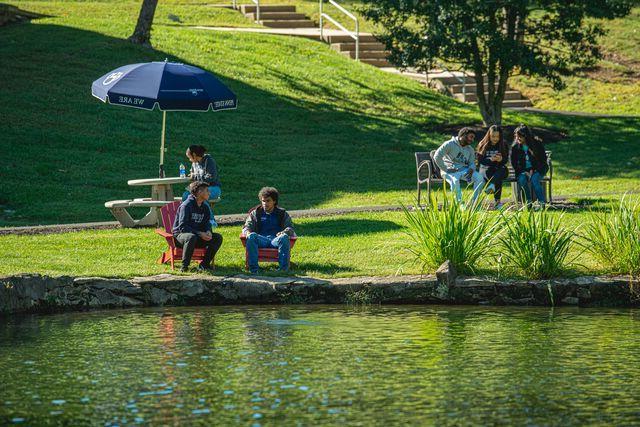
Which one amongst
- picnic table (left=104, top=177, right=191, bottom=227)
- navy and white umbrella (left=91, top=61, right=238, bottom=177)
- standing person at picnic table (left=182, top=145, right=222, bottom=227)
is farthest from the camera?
picnic table (left=104, top=177, right=191, bottom=227)

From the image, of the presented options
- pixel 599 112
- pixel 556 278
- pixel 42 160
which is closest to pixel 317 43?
pixel 599 112

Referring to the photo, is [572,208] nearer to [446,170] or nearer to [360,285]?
[446,170]

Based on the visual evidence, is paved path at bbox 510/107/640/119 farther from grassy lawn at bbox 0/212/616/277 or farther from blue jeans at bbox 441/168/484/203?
grassy lawn at bbox 0/212/616/277

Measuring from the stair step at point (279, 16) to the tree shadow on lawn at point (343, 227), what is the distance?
72.9ft

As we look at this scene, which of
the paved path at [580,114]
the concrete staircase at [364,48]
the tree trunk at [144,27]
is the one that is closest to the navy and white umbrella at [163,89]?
the tree trunk at [144,27]

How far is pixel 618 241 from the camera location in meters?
14.6

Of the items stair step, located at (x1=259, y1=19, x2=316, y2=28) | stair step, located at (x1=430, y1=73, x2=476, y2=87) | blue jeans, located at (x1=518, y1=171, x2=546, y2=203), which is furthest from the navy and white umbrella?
stair step, located at (x1=259, y1=19, x2=316, y2=28)

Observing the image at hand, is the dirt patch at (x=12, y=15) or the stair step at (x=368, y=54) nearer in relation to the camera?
the dirt patch at (x=12, y=15)

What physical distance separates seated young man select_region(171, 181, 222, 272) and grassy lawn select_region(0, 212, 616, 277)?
32 cm

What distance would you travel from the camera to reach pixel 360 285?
1413 cm

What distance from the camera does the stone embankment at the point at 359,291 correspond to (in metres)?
14.0

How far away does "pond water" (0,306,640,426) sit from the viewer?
368 inches

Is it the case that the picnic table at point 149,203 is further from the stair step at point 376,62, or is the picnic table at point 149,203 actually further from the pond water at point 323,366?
the stair step at point 376,62

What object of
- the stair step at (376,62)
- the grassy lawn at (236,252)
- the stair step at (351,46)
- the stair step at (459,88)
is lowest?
the grassy lawn at (236,252)
